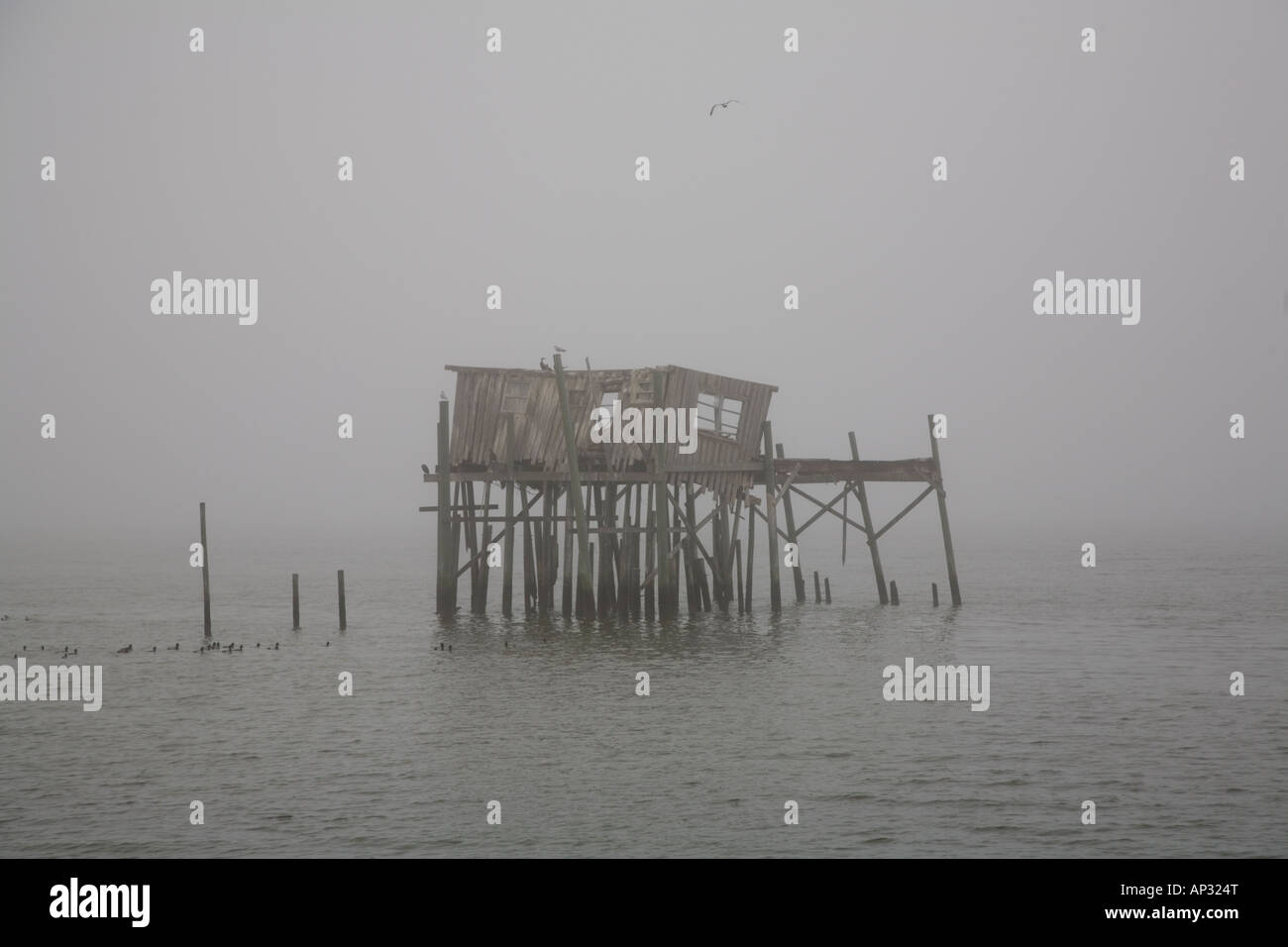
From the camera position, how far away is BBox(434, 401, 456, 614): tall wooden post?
36.5 metres

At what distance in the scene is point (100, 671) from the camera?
A: 3062 cm

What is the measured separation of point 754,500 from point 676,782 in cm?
2013

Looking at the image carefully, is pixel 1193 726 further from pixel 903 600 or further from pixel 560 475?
pixel 903 600

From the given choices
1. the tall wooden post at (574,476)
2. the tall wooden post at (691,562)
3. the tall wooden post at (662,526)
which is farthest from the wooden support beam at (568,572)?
the tall wooden post at (691,562)

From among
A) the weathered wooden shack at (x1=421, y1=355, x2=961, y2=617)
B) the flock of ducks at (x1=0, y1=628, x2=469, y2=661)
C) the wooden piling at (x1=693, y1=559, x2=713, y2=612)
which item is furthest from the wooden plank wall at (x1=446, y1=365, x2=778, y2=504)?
the flock of ducks at (x1=0, y1=628, x2=469, y2=661)

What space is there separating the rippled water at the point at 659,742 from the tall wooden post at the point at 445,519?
46.0 inches

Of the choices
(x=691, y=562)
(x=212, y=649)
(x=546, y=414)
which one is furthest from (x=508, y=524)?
(x=212, y=649)

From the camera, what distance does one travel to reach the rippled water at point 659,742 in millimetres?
16984

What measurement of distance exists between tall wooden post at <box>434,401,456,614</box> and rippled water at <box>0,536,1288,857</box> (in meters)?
1.17

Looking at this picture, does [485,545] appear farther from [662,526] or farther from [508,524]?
[662,526]

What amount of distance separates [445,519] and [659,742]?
53.4 feet

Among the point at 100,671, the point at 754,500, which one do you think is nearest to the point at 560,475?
the point at 754,500

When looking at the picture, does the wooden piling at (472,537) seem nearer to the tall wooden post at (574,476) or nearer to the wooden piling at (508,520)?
the wooden piling at (508,520)

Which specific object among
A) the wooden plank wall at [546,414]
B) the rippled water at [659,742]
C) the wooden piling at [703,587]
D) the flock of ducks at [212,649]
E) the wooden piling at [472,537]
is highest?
the wooden plank wall at [546,414]
